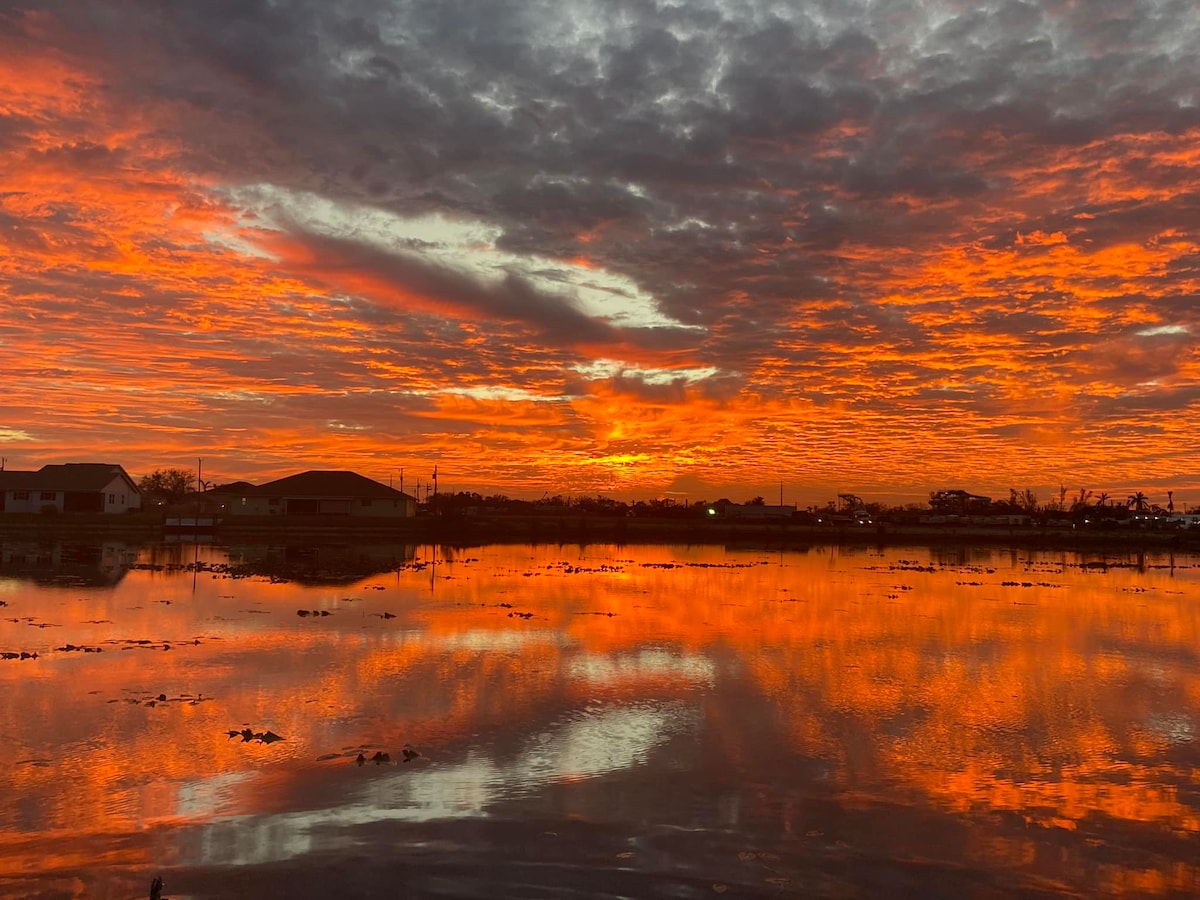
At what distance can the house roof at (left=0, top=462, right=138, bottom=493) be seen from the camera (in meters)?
101

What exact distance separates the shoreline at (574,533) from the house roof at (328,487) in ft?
18.6

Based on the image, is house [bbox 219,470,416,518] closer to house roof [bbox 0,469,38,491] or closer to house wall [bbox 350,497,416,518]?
house wall [bbox 350,497,416,518]

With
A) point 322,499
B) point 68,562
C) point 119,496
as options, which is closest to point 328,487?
point 322,499

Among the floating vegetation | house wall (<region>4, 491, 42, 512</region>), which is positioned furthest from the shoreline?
the floating vegetation

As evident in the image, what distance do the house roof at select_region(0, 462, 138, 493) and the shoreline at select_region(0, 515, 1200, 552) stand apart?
28.2 feet

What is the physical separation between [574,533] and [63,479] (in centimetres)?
6150

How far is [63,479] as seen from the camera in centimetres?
10225

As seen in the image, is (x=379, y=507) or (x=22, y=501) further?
(x=379, y=507)

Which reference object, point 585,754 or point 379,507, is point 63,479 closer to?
point 379,507

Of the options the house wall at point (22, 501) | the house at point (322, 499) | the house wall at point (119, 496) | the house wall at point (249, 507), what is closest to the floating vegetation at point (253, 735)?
the house at point (322, 499)

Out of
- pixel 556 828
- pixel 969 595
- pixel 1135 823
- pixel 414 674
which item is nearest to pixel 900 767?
pixel 1135 823

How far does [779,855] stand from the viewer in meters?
10.8

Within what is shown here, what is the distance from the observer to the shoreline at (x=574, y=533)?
87.6 m

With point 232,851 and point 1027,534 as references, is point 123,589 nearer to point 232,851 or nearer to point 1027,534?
point 232,851
